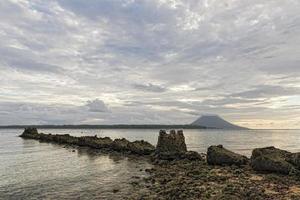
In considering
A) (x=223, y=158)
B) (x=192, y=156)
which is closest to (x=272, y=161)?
(x=223, y=158)

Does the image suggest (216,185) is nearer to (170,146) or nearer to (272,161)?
(272,161)

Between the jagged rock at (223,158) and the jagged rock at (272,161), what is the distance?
3032 millimetres

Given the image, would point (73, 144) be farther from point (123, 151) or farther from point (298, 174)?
point (298, 174)

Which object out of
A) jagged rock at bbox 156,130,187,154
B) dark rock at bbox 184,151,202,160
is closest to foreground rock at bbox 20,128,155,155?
jagged rock at bbox 156,130,187,154

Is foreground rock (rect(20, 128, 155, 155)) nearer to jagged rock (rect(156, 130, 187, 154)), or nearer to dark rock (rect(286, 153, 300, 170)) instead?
jagged rock (rect(156, 130, 187, 154))

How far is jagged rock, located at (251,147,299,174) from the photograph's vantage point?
41750 mm

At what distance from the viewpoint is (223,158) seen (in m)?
49.8

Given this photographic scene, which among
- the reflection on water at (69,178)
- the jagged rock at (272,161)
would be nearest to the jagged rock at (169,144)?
the reflection on water at (69,178)

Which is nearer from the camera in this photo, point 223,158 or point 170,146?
point 223,158

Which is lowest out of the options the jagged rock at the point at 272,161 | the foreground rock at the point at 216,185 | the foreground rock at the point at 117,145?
the foreground rock at the point at 216,185

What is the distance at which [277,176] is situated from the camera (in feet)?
130

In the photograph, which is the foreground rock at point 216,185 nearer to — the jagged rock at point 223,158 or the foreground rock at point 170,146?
the jagged rock at point 223,158

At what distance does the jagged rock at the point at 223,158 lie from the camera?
49.2 meters

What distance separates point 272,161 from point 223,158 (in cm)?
833
